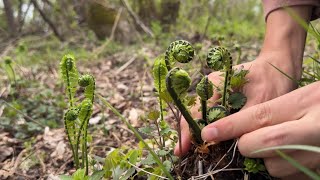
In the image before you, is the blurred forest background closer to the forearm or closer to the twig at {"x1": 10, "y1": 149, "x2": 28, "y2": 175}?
the twig at {"x1": 10, "y1": 149, "x2": 28, "y2": 175}

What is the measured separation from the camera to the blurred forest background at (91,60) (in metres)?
2.07

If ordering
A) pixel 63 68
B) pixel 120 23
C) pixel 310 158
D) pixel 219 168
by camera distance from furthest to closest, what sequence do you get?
pixel 120 23
pixel 63 68
pixel 219 168
pixel 310 158

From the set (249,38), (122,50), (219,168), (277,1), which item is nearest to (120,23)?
(122,50)

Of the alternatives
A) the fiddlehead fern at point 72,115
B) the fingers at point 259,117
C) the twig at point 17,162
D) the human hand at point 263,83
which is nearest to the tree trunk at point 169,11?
the twig at point 17,162

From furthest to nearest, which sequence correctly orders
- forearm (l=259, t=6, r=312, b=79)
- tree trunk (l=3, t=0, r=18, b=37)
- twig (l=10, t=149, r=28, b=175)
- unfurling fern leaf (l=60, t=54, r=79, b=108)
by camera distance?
tree trunk (l=3, t=0, r=18, b=37), twig (l=10, t=149, r=28, b=175), forearm (l=259, t=6, r=312, b=79), unfurling fern leaf (l=60, t=54, r=79, b=108)

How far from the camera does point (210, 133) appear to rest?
3.64 feet

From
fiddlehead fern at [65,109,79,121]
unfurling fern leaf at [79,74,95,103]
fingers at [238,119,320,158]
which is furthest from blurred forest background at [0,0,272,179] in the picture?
fingers at [238,119,320,158]

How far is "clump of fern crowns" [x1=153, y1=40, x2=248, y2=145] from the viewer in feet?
3.26

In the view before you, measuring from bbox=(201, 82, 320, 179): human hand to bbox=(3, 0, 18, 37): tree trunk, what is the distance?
16.2 feet

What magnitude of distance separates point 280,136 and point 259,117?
99 mm

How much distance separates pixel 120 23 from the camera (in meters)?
5.41

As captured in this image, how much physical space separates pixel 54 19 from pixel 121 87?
3948 millimetres

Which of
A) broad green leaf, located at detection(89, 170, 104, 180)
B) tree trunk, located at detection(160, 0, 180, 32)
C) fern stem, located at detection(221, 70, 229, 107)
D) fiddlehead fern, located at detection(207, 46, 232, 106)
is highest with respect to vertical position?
tree trunk, located at detection(160, 0, 180, 32)

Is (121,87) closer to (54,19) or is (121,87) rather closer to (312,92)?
(312,92)
